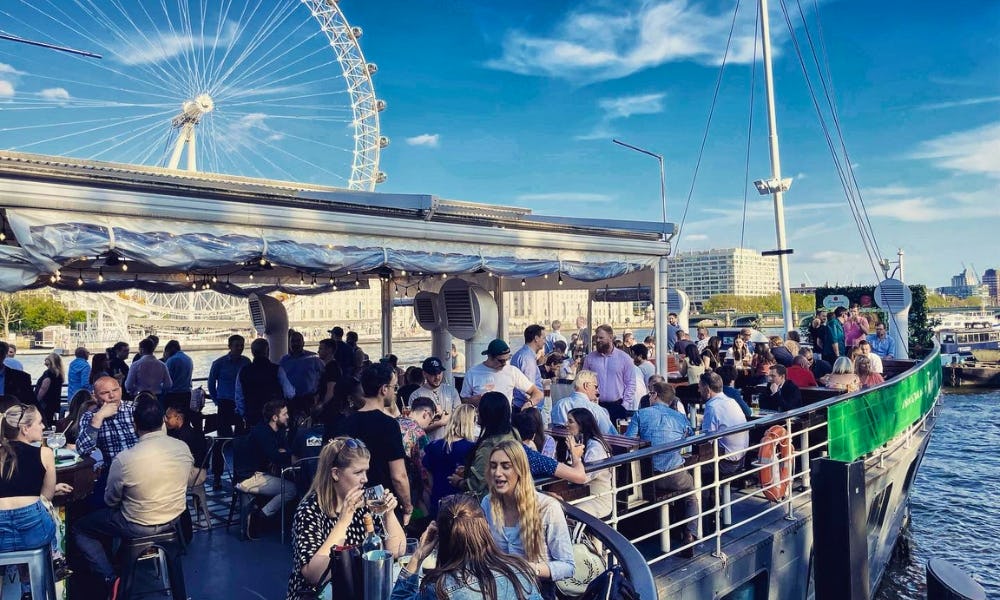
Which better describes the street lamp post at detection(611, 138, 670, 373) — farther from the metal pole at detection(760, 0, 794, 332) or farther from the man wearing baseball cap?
the metal pole at detection(760, 0, 794, 332)

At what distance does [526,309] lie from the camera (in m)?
67.2

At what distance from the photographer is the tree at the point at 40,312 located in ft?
238

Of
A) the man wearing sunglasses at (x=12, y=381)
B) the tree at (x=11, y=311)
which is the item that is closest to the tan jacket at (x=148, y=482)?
the man wearing sunglasses at (x=12, y=381)

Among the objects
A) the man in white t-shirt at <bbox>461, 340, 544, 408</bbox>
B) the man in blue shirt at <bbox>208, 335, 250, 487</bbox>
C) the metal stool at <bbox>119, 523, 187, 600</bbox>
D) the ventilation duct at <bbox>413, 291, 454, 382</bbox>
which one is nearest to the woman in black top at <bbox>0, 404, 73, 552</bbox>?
the metal stool at <bbox>119, 523, 187, 600</bbox>

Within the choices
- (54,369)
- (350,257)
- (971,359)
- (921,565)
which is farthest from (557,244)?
(971,359)

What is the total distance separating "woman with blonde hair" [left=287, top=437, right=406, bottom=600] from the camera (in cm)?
295

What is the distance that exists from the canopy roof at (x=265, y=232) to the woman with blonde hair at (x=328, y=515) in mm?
2596

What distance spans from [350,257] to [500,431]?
2702 mm

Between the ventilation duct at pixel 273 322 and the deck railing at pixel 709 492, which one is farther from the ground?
the ventilation duct at pixel 273 322

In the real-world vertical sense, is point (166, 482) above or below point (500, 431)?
below

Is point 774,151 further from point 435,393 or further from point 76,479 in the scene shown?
point 76,479

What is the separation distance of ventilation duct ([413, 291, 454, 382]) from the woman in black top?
631cm

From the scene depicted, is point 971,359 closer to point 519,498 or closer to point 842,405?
point 842,405

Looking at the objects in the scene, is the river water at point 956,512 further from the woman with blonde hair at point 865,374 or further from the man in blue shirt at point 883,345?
the woman with blonde hair at point 865,374
